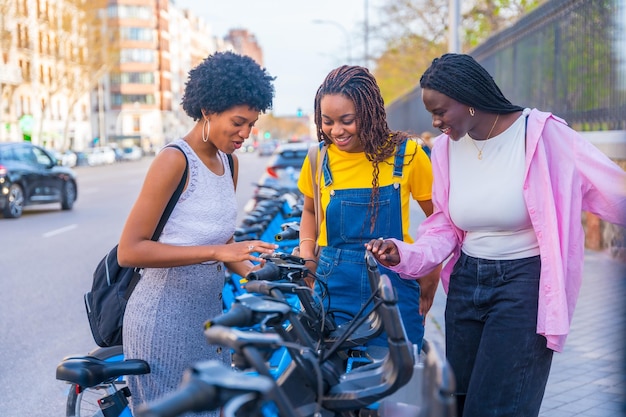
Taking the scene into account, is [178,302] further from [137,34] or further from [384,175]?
[137,34]

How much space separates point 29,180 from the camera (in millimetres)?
19516

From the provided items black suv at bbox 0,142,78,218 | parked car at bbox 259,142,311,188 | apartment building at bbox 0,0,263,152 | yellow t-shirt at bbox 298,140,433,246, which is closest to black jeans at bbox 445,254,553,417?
yellow t-shirt at bbox 298,140,433,246

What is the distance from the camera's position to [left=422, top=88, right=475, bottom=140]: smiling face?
3.06 metres

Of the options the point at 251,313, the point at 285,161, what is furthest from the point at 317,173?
the point at 285,161

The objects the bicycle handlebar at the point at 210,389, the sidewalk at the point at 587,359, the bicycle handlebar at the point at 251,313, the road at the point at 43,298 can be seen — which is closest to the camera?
the bicycle handlebar at the point at 210,389

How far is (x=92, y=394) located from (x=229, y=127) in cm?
136

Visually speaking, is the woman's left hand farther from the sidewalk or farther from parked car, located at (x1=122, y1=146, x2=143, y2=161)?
parked car, located at (x1=122, y1=146, x2=143, y2=161)

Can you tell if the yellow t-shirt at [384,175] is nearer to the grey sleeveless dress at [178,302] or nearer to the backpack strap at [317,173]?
the backpack strap at [317,173]

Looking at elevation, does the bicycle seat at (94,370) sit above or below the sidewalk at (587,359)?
above

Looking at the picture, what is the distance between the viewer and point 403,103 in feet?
121

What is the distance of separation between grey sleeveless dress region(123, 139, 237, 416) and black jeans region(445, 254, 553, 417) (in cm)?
95

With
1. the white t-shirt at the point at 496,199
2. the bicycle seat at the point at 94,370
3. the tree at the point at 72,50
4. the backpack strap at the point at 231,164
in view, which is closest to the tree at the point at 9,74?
the tree at the point at 72,50

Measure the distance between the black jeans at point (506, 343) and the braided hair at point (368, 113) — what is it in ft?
1.63

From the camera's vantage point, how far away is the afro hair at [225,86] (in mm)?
3213
